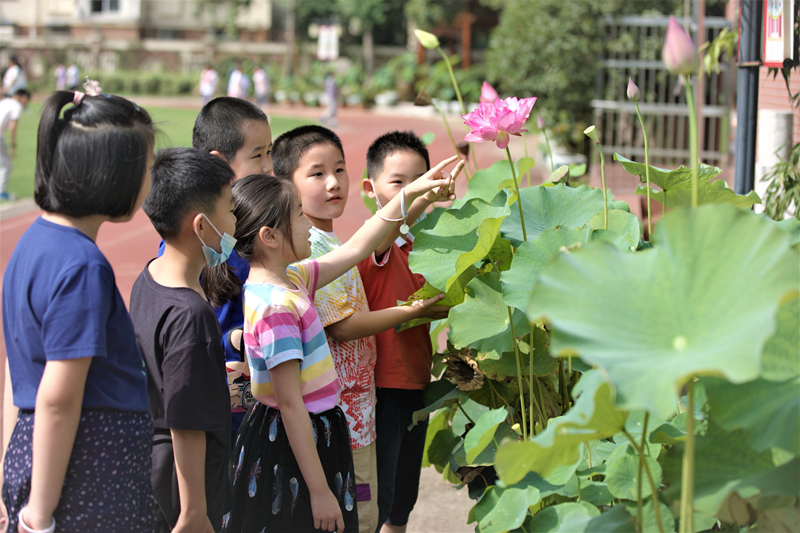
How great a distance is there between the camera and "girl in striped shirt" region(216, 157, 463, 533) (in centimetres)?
160

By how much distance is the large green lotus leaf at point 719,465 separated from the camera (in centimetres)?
113

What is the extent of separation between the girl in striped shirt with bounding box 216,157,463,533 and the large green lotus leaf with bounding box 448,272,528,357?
27 cm

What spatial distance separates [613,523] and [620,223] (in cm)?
82

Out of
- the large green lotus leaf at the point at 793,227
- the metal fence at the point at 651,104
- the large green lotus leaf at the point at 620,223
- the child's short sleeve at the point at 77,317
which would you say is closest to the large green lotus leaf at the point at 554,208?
the large green lotus leaf at the point at 620,223

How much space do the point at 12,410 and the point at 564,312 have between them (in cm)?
104

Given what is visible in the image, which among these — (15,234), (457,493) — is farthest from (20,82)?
(457,493)

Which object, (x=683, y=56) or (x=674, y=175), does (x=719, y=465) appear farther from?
(x=674, y=175)

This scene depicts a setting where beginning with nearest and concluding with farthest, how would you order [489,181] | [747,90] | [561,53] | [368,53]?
[489,181] < [747,90] < [561,53] < [368,53]

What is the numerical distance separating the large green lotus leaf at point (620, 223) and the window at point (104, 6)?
38.9m

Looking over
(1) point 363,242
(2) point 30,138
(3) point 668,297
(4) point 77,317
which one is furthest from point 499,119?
(2) point 30,138

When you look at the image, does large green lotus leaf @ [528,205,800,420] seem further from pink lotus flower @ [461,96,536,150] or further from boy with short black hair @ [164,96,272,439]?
boy with short black hair @ [164,96,272,439]

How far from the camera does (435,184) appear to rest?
5.64 ft

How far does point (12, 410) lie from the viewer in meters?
1.40

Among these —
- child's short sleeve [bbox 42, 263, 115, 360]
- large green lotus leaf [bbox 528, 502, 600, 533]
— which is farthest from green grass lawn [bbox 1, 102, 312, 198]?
large green lotus leaf [bbox 528, 502, 600, 533]
